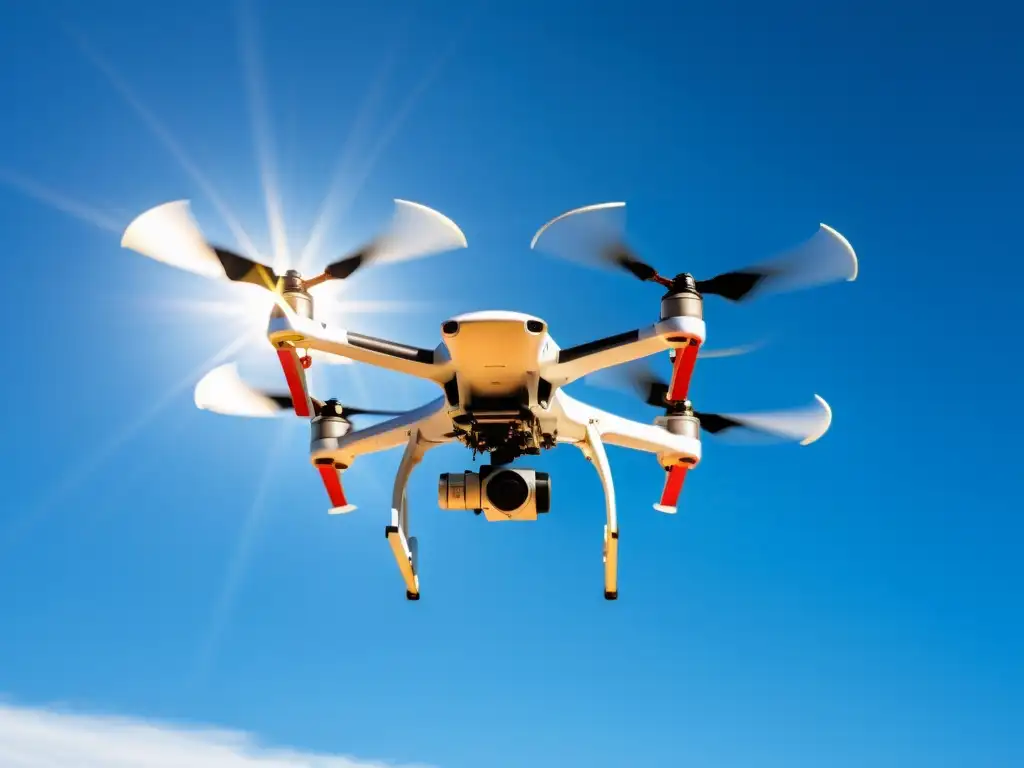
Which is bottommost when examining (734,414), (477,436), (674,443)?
(477,436)

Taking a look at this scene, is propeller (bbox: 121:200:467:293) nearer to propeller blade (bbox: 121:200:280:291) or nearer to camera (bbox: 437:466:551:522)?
propeller blade (bbox: 121:200:280:291)

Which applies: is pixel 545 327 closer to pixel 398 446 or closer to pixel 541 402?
pixel 541 402

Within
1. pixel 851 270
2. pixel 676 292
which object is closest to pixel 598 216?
pixel 676 292

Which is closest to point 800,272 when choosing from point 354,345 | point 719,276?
point 719,276

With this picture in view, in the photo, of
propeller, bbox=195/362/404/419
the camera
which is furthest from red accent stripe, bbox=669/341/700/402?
propeller, bbox=195/362/404/419

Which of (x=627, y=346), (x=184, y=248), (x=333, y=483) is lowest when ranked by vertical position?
(x=333, y=483)

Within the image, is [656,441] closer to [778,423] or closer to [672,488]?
[672,488]
